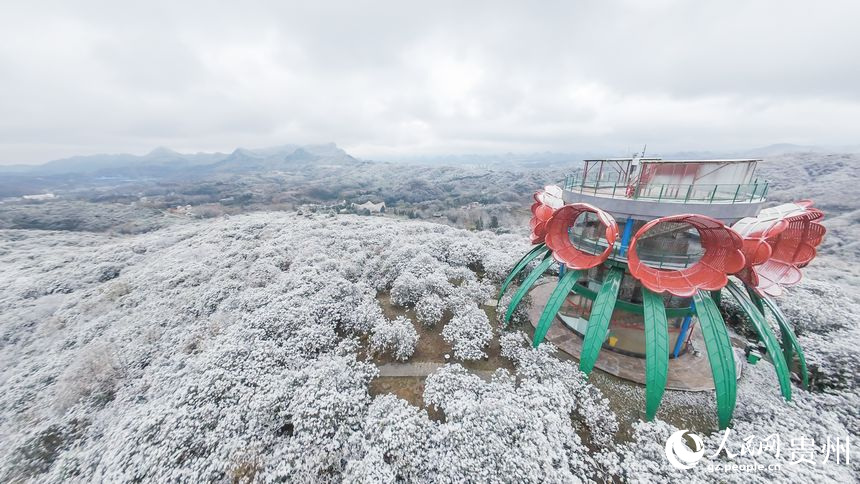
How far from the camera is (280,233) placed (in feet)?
100

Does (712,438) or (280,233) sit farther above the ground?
(280,233)

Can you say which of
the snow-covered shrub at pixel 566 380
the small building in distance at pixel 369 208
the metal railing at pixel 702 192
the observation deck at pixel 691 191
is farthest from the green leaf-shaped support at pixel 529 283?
the small building in distance at pixel 369 208

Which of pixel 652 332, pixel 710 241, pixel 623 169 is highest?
pixel 623 169

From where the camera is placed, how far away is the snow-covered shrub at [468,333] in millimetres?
14336

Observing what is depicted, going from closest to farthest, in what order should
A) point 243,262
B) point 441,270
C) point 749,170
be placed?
point 749,170 < point 441,270 < point 243,262

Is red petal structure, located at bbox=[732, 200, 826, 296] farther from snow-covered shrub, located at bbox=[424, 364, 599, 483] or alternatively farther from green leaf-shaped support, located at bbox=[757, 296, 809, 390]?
snow-covered shrub, located at bbox=[424, 364, 599, 483]

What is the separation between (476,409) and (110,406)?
647 inches

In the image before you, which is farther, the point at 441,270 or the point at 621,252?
the point at 441,270

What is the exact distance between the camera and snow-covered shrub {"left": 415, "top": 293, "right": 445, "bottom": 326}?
16.5 m

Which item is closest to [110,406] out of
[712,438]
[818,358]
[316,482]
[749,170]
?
[316,482]

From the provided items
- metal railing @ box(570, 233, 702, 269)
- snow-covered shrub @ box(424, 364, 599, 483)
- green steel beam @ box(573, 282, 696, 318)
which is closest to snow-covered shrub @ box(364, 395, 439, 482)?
snow-covered shrub @ box(424, 364, 599, 483)

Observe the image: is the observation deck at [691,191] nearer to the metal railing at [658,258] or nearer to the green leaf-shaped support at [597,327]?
the metal railing at [658,258]

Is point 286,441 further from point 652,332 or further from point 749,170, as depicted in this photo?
point 749,170

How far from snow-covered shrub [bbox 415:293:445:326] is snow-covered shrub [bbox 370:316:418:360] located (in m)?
1.50
